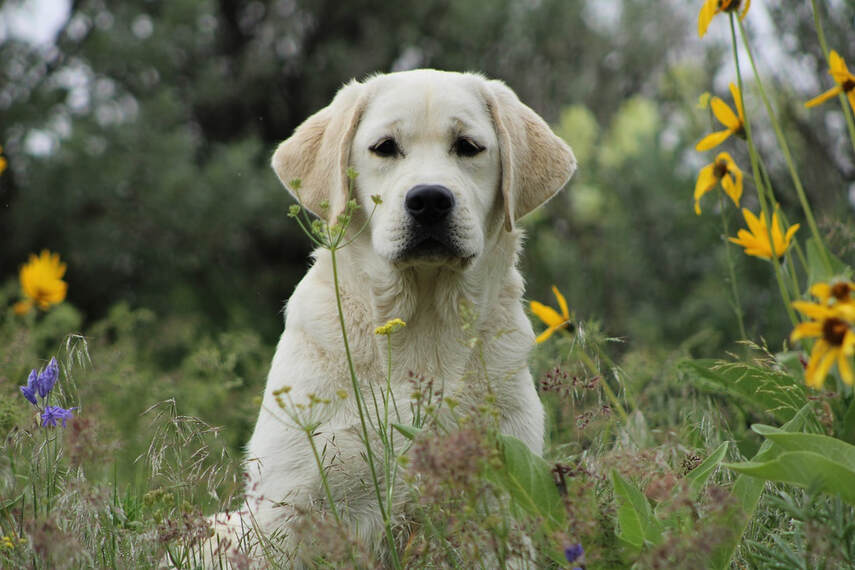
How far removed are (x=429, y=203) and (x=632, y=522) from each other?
1.28 meters

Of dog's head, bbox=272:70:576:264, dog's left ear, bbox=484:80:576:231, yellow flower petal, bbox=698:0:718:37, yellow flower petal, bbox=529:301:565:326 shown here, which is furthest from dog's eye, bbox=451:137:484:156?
yellow flower petal, bbox=698:0:718:37

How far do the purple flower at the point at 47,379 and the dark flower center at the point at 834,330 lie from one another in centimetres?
178

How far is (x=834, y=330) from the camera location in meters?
1.59

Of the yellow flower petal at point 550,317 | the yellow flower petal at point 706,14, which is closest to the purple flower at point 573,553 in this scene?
the yellow flower petal at point 550,317

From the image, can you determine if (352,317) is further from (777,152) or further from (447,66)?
(447,66)

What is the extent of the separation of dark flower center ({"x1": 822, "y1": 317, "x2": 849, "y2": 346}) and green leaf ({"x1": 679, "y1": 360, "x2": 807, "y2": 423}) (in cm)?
105

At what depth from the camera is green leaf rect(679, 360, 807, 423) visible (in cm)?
270

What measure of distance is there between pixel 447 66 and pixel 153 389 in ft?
28.8

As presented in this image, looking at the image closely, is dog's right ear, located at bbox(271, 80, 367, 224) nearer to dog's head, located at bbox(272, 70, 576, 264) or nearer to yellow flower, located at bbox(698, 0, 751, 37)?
dog's head, located at bbox(272, 70, 576, 264)

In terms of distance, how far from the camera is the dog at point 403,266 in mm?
2885

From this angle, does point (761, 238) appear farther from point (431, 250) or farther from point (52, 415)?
point (52, 415)

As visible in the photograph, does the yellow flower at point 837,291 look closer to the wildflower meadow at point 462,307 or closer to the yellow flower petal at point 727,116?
the wildflower meadow at point 462,307

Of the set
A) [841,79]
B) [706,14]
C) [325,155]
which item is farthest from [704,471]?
[325,155]

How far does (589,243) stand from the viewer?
9.76 metres
